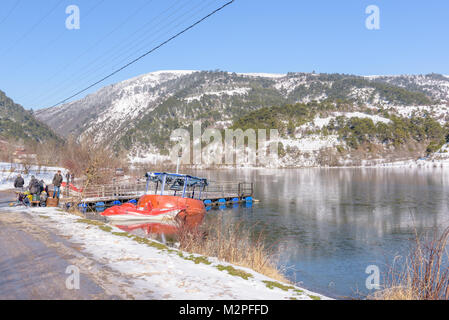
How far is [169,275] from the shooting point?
9773 mm

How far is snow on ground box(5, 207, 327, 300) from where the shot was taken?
8406 mm

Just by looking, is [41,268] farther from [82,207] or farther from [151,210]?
[82,207]

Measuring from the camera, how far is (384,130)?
572 feet

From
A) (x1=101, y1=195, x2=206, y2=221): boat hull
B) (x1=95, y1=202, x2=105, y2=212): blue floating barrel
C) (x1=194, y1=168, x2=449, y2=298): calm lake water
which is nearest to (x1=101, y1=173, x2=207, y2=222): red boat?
(x1=101, y1=195, x2=206, y2=221): boat hull

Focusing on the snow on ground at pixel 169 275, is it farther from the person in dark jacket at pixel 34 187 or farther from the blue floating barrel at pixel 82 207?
the blue floating barrel at pixel 82 207

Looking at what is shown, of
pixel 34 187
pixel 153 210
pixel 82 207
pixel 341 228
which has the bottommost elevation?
pixel 341 228

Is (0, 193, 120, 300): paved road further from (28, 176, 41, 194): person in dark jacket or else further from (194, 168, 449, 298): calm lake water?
(28, 176, 41, 194): person in dark jacket

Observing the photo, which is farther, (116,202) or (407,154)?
(407,154)

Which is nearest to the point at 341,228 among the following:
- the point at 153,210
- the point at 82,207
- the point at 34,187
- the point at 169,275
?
the point at 153,210
